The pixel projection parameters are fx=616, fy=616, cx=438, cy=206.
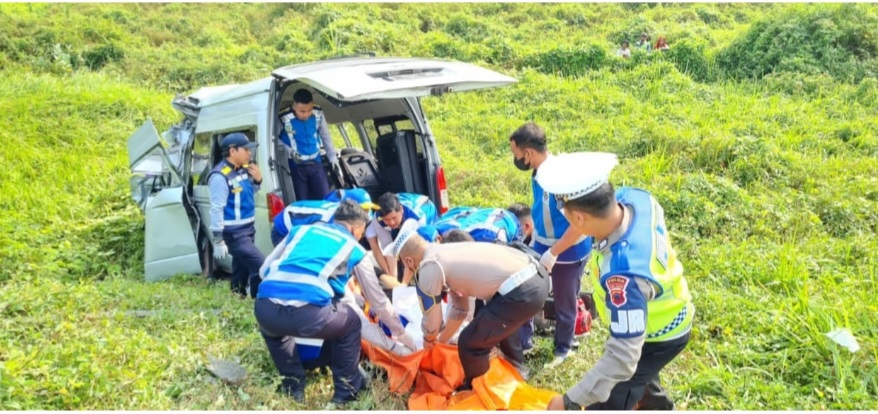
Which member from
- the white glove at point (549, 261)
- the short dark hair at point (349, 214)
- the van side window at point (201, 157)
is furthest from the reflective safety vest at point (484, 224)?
the van side window at point (201, 157)

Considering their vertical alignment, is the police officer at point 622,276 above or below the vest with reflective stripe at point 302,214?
above

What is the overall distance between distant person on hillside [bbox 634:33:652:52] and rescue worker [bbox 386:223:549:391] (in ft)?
37.6

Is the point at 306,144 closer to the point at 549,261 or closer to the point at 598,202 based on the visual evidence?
the point at 549,261

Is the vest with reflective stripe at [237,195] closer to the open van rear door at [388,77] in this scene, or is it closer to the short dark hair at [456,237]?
the open van rear door at [388,77]

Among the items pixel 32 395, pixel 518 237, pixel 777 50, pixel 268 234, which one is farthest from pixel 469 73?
pixel 777 50

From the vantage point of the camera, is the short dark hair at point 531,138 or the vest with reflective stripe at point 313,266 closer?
the vest with reflective stripe at point 313,266

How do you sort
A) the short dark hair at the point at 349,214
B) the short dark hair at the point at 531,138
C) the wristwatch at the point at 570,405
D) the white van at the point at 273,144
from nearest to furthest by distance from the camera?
the wristwatch at the point at 570,405 → the short dark hair at the point at 349,214 → the short dark hair at the point at 531,138 → the white van at the point at 273,144

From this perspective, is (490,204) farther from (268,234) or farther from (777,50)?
(777,50)

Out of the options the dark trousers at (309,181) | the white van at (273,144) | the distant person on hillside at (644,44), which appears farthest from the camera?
the distant person on hillside at (644,44)

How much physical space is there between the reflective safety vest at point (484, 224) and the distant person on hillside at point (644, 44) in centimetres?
1039

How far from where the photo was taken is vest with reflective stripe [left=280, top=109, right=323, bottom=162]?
17.0ft

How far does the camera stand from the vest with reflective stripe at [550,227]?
375 centimetres

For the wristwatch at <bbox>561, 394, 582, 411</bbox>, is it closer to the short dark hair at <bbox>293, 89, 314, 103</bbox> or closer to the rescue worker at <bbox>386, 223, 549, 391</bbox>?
the rescue worker at <bbox>386, 223, 549, 391</bbox>

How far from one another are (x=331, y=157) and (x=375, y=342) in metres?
2.20
